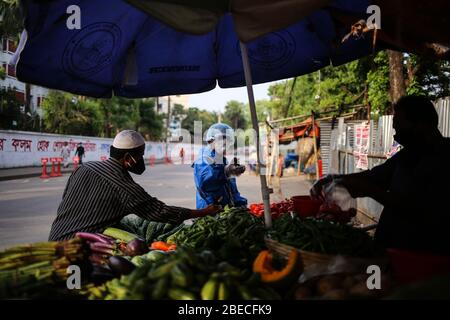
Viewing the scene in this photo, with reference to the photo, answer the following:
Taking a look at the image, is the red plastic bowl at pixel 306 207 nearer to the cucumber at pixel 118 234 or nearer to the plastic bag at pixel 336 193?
the plastic bag at pixel 336 193

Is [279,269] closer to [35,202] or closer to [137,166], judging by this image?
[137,166]

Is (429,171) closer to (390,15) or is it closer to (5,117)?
(390,15)

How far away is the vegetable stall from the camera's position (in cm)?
209

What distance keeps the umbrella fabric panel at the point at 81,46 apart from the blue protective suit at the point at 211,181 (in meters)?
1.69

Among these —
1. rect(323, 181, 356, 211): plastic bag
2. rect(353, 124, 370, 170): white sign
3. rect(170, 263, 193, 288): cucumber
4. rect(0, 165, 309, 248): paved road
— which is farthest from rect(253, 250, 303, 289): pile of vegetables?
rect(353, 124, 370, 170): white sign

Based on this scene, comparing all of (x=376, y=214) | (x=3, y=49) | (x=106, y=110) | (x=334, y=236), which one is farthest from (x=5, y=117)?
(x=334, y=236)

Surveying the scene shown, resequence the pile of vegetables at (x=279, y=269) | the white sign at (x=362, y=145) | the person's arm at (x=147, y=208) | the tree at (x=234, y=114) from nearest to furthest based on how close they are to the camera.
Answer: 1. the pile of vegetables at (x=279, y=269)
2. the person's arm at (x=147, y=208)
3. the white sign at (x=362, y=145)
4. the tree at (x=234, y=114)

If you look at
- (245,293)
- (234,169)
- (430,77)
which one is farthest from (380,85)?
(245,293)

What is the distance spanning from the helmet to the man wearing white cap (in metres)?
1.86

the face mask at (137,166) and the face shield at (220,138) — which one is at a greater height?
the face shield at (220,138)

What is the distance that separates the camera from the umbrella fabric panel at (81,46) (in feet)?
11.4

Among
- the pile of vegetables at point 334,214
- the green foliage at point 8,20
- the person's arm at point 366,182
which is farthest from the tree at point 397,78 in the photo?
the green foliage at point 8,20

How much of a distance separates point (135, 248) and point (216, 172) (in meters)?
2.12

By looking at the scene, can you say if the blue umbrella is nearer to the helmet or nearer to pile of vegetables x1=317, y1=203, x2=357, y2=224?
pile of vegetables x1=317, y1=203, x2=357, y2=224
